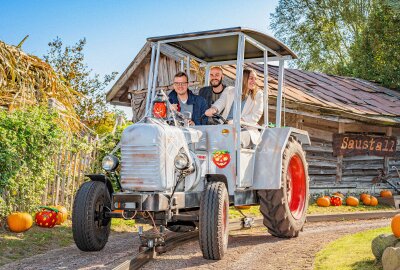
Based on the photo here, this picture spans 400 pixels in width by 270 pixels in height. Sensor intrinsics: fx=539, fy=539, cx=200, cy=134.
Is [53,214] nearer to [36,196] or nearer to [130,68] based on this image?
[36,196]

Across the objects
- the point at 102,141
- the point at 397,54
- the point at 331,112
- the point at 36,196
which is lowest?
the point at 36,196

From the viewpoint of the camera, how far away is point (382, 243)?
5566 millimetres

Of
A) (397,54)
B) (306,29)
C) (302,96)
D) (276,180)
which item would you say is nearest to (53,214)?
(276,180)

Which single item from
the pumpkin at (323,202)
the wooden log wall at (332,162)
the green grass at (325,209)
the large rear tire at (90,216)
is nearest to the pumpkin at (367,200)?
the green grass at (325,209)

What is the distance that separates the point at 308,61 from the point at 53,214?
29343mm

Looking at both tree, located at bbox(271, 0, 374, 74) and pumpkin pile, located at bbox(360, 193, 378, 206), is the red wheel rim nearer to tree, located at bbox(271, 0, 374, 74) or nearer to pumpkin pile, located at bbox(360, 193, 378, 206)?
pumpkin pile, located at bbox(360, 193, 378, 206)

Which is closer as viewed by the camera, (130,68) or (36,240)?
(36,240)

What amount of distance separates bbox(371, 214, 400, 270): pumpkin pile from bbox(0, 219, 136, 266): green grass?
4152mm

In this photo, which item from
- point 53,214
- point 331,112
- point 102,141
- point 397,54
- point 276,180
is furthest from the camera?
point 397,54

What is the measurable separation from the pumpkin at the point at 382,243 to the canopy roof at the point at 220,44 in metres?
2.88

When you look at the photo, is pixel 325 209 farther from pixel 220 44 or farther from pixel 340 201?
pixel 220 44

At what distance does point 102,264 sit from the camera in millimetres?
5832

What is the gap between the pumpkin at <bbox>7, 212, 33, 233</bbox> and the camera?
7.75 m

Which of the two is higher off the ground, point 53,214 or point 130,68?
point 130,68
